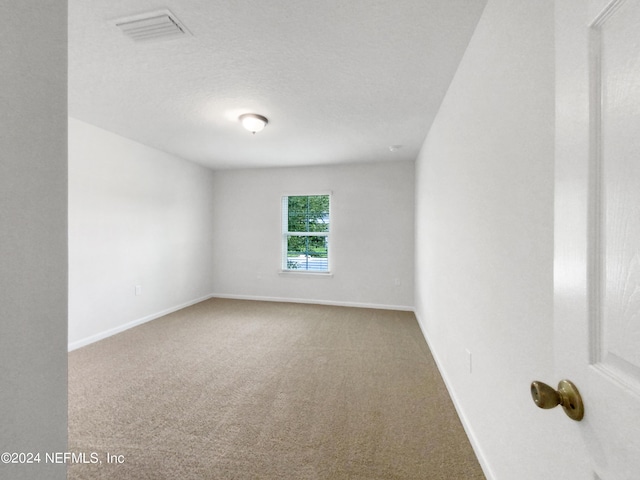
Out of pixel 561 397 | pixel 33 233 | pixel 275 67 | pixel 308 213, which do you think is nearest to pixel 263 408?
pixel 33 233

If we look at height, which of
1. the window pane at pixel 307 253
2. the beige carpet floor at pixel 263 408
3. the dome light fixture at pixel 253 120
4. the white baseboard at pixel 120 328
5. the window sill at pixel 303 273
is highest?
the dome light fixture at pixel 253 120

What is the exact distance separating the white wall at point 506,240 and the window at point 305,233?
3.20 metres

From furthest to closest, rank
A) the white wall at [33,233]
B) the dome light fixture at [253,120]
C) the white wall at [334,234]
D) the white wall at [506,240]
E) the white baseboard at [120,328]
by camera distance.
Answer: the white wall at [334,234] → the white baseboard at [120,328] → the dome light fixture at [253,120] → the white wall at [506,240] → the white wall at [33,233]

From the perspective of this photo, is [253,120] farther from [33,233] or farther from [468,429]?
[468,429]

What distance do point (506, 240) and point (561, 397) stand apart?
0.85m

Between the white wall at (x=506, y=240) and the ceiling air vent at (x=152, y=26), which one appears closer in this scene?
the white wall at (x=506, y=240)

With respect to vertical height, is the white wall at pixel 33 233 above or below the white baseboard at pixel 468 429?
above

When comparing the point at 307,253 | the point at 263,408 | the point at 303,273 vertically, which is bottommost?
the point at 263,408

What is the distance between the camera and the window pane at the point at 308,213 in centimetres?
526

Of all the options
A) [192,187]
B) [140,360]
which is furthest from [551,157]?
[192,187]

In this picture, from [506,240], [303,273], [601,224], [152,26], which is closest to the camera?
[601,224]

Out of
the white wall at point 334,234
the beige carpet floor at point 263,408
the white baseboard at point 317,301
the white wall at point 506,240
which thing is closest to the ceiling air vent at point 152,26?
the white wall at point 506,240

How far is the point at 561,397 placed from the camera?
1.78 feet

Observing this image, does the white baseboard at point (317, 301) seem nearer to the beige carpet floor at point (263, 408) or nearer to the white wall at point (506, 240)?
the beige carpet floor at point (263, 408)
